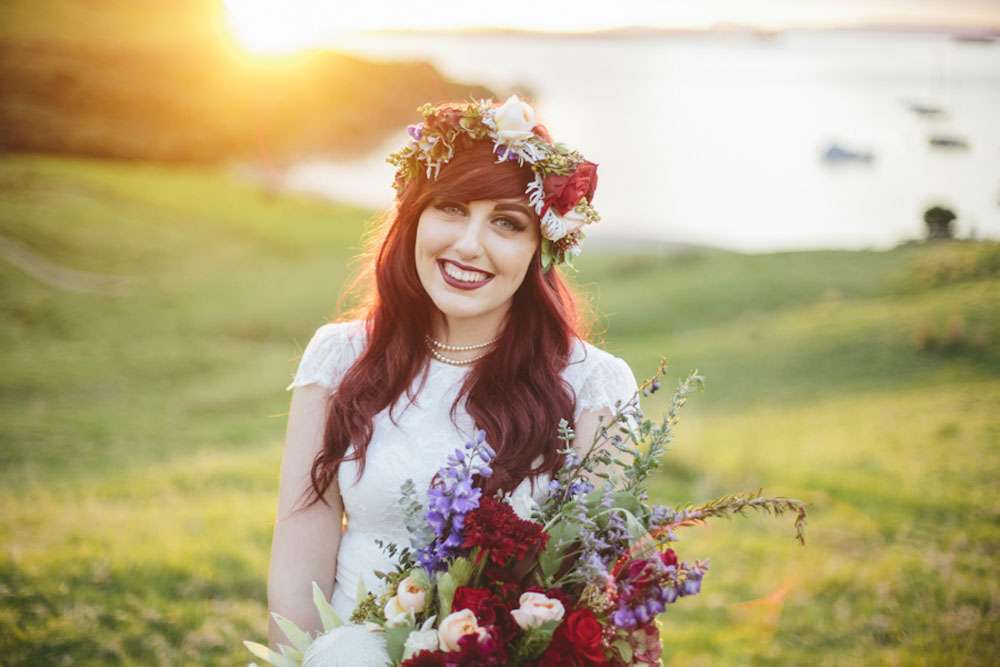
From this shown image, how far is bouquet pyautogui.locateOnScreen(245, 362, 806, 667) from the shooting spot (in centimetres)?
154

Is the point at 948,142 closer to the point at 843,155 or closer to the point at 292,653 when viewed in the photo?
the point at 843,155

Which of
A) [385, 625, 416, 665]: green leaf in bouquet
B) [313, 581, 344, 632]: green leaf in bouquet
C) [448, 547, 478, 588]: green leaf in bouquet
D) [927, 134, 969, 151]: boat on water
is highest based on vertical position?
[927, 134, 969, 151]: boat on water

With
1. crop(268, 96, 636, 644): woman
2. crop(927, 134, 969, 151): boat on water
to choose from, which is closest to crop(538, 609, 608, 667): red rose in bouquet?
crop(268, 96, 636, 644): woman

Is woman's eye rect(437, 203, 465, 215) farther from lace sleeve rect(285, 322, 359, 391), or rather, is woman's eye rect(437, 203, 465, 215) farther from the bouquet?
the bouquet

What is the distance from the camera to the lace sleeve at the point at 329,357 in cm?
270

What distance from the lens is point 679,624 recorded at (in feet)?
14.8

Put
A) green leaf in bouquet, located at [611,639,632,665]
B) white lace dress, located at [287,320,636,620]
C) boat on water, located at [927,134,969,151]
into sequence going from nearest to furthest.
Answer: green leaf in bouquet, located at [611,639,632,665] < white lace dress, located at [287,320,636,620] < boat on water, located at [927,134,969,151]

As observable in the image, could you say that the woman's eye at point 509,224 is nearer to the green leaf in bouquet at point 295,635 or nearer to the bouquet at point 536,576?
the bouquet at point 536,576

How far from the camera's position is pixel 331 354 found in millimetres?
2754

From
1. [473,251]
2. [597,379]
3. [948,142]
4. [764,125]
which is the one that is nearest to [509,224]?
[473,251]

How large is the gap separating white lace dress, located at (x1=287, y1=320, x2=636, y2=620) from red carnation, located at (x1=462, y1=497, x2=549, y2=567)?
0.78 m

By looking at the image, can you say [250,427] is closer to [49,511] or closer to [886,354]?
[49,511]

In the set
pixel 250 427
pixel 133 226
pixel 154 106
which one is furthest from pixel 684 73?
pixel 154 106

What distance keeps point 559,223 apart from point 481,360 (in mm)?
567
